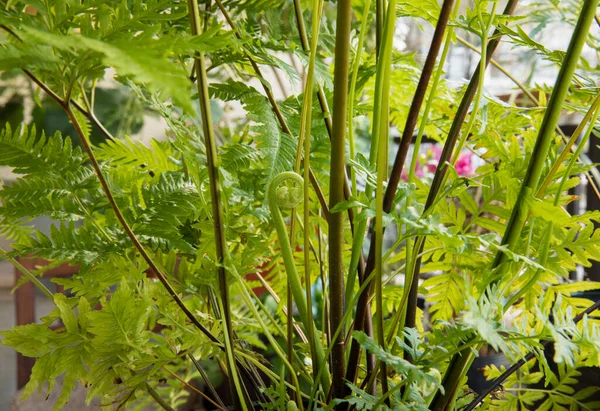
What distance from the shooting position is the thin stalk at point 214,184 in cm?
31

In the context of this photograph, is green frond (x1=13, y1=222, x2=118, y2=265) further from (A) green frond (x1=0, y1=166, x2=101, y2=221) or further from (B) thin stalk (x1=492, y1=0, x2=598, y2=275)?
(B) thin stalk (x1=492, y1=0, x2=598, y2=275)

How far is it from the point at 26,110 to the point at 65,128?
11.1 inches

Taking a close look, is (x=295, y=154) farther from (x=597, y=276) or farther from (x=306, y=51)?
(x=597, y=276)

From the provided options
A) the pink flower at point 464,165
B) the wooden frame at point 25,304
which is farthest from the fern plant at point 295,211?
the wooden frame at point 25,304

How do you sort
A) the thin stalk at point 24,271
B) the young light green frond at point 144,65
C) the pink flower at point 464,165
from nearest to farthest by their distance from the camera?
the young light green frond at point 144,65, the thin stalk at point 24,271, the pink flower at point 464,165

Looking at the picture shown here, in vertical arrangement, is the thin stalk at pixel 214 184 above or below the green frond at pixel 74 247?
above

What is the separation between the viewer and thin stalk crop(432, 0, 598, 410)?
1.00 feet

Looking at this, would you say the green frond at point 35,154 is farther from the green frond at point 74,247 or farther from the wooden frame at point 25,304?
the wooden frame at point 25,304

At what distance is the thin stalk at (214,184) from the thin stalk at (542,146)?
0.45 feet

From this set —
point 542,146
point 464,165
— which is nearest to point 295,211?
point 542,146

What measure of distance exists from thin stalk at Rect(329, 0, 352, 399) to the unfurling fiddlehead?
0.6 inches

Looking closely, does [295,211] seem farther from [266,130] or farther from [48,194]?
[48,194]

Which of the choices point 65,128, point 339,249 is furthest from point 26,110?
point 339,249

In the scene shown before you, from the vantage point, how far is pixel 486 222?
0.50 meters
